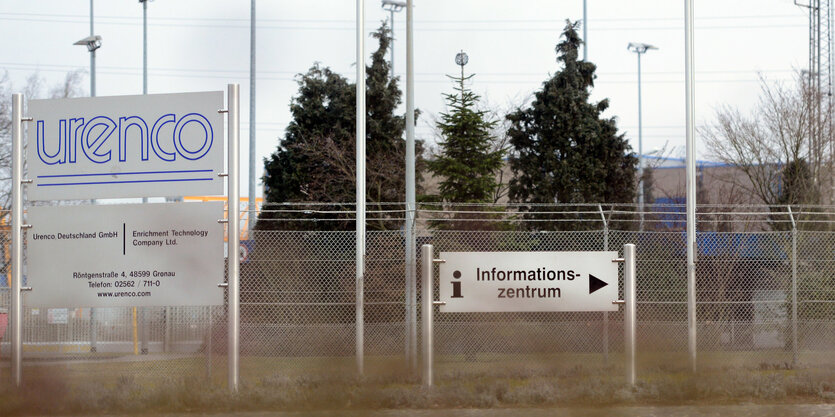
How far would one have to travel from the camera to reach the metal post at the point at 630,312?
9992 mm

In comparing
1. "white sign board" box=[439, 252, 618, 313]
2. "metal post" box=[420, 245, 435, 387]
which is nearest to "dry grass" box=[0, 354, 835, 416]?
"metal post" box=[420, 245, 435, 387]

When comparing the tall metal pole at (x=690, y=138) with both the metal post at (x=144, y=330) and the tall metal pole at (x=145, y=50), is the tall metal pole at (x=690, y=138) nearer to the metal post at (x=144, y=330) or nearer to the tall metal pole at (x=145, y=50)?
the metal post at (x=144, y=330)

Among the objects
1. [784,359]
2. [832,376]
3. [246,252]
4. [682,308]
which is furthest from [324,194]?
[832,376]

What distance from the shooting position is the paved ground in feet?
29.2

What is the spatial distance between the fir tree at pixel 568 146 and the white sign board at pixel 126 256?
55.8 ft

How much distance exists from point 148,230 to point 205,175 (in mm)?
840

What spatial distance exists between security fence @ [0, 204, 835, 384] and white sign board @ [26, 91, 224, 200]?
2217 mm

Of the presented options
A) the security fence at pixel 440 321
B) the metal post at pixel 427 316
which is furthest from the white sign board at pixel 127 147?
the metal post at pixel 427 316

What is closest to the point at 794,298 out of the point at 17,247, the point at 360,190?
the point at 360,190

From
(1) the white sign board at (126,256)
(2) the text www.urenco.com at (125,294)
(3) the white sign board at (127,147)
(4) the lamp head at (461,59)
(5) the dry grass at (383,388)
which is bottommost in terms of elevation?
A: (5) the dry grass at (383,388)

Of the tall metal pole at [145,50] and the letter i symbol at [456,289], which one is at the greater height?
the tall metal pole at [145,50]

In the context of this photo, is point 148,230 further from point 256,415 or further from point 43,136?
point 256,415

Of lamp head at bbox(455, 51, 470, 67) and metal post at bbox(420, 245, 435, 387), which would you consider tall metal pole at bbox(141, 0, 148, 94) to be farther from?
metal post at bbox(420, 245, 435, 387)

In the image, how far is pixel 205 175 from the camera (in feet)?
30.8
